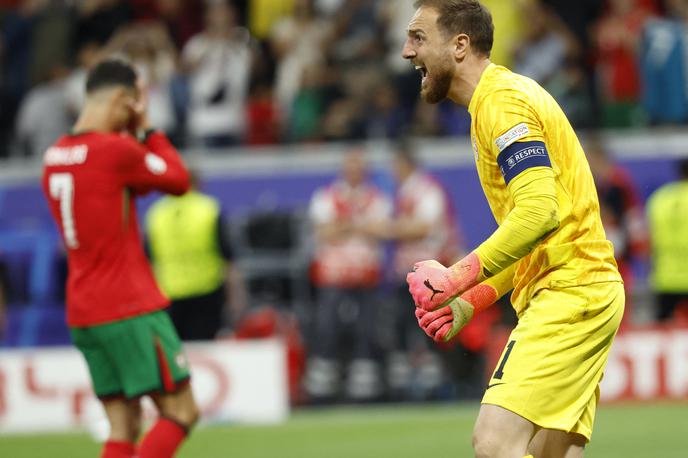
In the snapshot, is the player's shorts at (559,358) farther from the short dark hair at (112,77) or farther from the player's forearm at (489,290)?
the short dark hair at (112,77)

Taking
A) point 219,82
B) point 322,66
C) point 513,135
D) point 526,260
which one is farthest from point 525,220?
point 219,82

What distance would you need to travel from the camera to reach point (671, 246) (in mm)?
13578

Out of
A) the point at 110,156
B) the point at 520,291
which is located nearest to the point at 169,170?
the point at 110,156

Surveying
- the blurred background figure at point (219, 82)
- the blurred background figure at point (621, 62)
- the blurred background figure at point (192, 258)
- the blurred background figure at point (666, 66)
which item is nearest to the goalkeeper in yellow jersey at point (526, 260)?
the blurred background figure at point (192, 258)

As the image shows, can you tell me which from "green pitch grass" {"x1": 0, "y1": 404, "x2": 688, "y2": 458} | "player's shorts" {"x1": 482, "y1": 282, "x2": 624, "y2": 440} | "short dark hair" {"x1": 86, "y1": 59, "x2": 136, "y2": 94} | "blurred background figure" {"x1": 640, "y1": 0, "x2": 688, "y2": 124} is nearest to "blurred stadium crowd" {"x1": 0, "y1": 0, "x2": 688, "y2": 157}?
"blurred background figure" {"x1": 640, "y1": 0, "x2": 688, "y2": 124}

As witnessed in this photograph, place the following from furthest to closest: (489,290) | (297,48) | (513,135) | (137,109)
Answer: (297,48)
(137,109)
(489,290)
(513,135)

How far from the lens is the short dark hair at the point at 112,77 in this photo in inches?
294

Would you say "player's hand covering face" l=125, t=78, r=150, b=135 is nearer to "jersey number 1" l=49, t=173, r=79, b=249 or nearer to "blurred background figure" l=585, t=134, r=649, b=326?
"jersey number 1" l=49, t=173, r=79, b=249

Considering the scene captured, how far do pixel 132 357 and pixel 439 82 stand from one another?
2.62 meters

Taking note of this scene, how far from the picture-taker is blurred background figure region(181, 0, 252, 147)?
15.8 meters

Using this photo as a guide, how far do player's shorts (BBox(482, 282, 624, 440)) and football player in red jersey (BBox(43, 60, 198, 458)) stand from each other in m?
2.48

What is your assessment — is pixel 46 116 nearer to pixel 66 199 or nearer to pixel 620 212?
pixel 620 212

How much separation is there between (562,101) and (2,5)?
27.4 ft

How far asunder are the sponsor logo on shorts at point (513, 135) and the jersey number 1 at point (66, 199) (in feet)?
9.61
